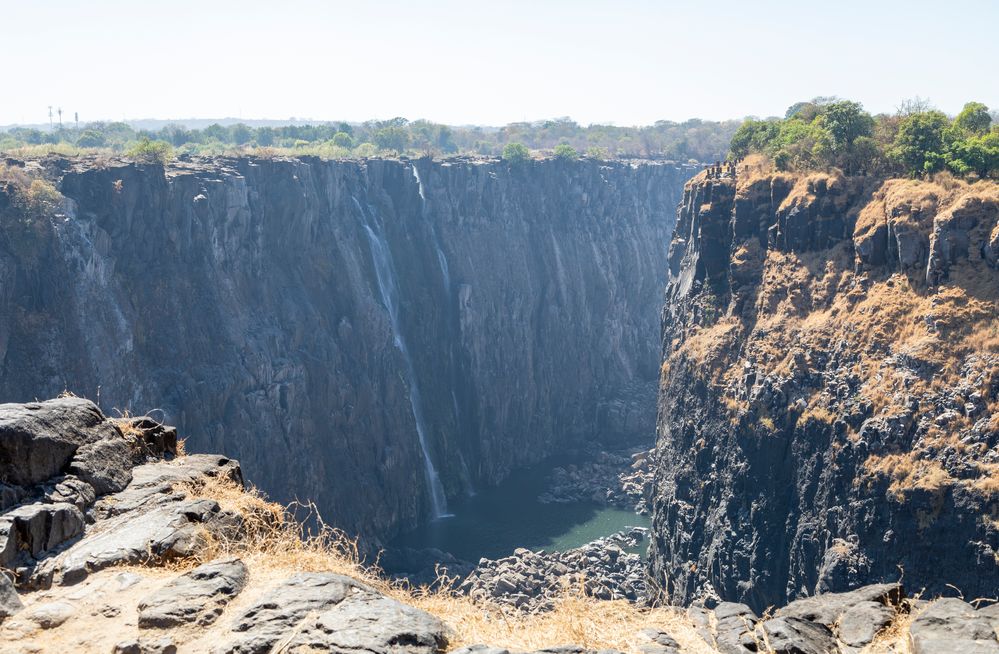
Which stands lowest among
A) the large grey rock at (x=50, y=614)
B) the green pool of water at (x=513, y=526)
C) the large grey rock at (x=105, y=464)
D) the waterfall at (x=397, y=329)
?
the green pool of water at (x=513, y=526)

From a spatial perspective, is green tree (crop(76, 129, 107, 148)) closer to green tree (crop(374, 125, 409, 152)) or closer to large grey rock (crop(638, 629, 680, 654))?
green tree (crop(374, 125, 409, 152))

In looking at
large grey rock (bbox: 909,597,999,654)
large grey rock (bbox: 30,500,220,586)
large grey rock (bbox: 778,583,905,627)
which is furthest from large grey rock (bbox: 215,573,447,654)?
large grey rock (bbox: 909,597,999,654)

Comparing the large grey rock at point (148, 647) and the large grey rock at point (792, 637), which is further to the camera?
the large grey rock at point (792, 637)

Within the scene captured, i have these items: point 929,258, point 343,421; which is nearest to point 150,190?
point 343,421

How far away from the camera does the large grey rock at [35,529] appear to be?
49.4ft

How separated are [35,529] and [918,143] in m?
54.3

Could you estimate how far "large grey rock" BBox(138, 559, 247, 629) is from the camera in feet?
43.9

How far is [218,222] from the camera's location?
232ft

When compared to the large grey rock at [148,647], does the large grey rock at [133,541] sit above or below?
above

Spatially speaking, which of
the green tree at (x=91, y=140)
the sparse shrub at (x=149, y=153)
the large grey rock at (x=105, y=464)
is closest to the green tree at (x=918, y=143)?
the large grey rock at (x=105, y=464)

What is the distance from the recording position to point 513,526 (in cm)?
7425

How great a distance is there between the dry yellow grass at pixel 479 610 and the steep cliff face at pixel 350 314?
143 ft

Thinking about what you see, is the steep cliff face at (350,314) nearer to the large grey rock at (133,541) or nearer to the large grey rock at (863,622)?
the large grey rock at (133,541)

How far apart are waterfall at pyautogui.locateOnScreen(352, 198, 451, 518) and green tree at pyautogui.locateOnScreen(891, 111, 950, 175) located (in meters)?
44.6
